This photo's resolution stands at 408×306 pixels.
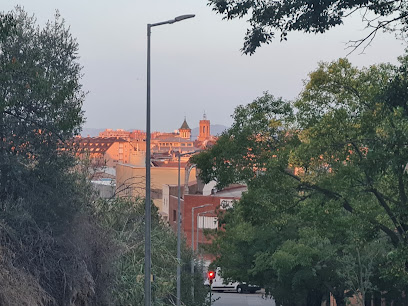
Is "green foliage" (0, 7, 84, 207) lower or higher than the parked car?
higher

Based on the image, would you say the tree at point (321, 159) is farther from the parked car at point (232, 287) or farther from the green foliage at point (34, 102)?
the parked car at point (232, 287)

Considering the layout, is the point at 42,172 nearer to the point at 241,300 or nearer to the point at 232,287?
the point at 241,300

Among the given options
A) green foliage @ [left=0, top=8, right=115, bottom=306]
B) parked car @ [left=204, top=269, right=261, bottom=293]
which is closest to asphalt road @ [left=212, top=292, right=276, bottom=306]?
parked car @ [left=204, top=269, right=261, bottom=293]

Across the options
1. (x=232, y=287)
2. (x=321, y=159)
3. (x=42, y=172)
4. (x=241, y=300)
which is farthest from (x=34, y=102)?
(x=232, y=287)

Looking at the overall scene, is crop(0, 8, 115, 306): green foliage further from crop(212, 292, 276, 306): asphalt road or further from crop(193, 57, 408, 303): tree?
crop(212, 292, 276, 306): asphalt road

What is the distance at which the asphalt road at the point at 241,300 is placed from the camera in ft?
211

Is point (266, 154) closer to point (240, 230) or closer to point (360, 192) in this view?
point (360, 192)

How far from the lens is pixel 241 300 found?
6869 cm

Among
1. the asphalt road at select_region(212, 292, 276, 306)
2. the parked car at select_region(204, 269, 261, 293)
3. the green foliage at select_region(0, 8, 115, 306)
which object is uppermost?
the green foliage at select_region(0, 8, 115, 306)

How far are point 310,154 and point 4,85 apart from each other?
446 inches

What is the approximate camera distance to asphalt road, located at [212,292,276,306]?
6431 centimetres

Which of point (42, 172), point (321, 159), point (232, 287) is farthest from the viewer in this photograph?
point (232, 287)

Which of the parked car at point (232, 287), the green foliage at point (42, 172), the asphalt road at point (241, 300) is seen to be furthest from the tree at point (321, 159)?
the parked car at point (232, 287)

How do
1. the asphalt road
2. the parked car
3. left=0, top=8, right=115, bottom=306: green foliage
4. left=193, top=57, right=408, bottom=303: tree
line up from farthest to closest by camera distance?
the parked car < the asphalt road < left=193, top=57, right=408, bottom=303: tree < left=0, top=8, right=115, bottom=306: green foliage
